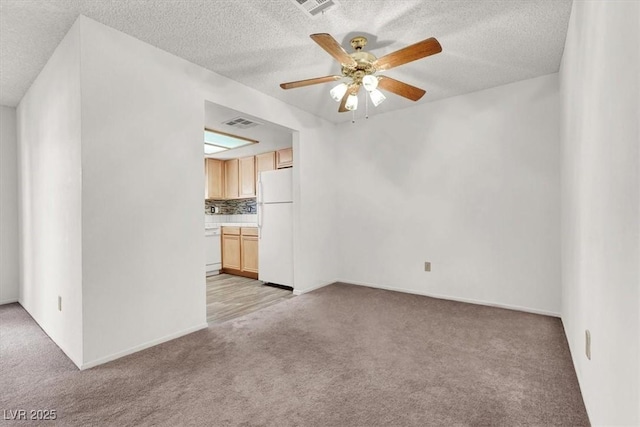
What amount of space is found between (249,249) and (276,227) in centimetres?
101

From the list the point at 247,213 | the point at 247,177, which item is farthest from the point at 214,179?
the point at 247,213

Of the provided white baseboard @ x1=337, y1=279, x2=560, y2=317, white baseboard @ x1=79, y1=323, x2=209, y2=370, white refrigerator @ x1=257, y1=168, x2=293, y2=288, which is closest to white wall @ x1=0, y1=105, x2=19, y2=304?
white baseboard @ x1=79, y1=323, x2=209, y2=370

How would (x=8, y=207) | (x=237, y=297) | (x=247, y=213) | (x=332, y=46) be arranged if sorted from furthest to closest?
1. (x=247, y=213)
2. (x=237, y=297)
3. (x=8, y=207)
4. (x=332, y=46)

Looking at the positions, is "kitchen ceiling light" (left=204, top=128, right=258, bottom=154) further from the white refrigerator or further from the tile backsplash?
the tile backsplash

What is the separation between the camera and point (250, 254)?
5137mm

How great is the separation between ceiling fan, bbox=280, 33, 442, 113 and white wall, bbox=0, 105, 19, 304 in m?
3.80

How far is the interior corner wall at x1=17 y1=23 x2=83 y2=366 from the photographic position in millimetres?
2193

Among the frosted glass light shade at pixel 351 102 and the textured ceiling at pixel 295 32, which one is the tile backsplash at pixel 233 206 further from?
the frosted glass light shade at pixel 351 102

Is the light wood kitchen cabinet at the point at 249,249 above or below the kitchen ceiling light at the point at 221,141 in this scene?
below

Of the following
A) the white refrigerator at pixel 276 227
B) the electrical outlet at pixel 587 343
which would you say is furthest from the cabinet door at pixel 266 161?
the electrical outlet at pixel 587 343

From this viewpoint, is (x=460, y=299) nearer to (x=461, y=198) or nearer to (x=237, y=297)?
(x=461, y=198)

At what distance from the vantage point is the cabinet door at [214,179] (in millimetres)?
6016

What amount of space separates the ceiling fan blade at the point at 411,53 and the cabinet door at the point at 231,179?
4379mm

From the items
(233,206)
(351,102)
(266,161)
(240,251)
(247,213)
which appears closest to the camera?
(351,102)
